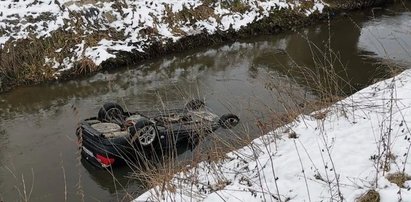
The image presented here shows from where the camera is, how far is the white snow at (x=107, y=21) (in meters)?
14.2

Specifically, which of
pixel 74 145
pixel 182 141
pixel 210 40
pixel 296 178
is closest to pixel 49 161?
pixel 74 145

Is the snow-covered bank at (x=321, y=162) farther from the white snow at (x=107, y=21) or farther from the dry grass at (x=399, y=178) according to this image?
the white snow at (x=107, y=21)

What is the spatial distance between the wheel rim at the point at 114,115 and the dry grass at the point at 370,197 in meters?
5.91

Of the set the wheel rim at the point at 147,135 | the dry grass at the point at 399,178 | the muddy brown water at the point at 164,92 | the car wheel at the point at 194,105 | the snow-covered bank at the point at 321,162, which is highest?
the dry grass at the point at 399,178

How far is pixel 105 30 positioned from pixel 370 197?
1277cm

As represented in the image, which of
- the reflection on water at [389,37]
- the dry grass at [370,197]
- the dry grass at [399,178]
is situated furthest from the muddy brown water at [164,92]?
the dry grass at [370,197]

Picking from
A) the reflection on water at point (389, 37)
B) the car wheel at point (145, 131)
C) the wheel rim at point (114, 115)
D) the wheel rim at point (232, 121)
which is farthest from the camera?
the reflection on water at point (389, 37)

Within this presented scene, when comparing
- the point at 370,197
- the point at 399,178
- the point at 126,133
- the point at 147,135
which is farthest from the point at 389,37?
the point at 370,197

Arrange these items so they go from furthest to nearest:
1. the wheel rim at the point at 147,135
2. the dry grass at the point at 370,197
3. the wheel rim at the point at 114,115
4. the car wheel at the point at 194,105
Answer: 1. the car wheel at the point at 194,105
2. the wheel rim at the point at 114,115
3. the wheel rim at the point at 147,135
4. the dry grass at the point at 370,197

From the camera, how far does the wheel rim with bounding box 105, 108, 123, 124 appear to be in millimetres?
9008

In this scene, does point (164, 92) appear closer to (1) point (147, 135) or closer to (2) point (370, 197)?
(1) point (147, 135)

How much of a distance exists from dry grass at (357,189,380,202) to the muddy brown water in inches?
105

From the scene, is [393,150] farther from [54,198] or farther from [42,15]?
[42,15]

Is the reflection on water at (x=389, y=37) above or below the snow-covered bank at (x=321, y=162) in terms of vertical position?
below
